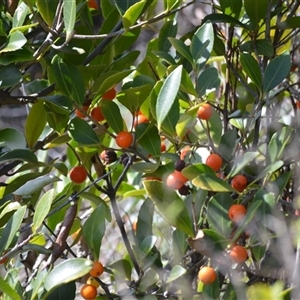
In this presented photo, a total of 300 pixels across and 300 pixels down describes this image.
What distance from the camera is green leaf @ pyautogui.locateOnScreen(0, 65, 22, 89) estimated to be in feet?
3.62

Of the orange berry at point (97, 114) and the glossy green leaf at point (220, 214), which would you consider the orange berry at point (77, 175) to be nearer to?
the orange berry at point (97, 114)

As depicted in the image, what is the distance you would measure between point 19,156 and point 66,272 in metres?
0.26

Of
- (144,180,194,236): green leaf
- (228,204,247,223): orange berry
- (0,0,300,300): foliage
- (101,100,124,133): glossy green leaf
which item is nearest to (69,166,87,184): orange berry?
(0,0,300,300): foliage

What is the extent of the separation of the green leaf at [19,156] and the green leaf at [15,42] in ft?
0.56

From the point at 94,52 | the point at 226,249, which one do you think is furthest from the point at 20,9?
the point at 226,249

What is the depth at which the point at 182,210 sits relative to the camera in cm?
103

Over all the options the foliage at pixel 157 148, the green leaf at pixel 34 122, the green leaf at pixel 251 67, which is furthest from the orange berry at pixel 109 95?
the green leaf at pixel 251 67

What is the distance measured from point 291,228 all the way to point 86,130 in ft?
1.24

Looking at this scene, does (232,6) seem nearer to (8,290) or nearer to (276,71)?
(276,71)

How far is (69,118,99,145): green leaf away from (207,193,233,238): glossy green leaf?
0.77ft

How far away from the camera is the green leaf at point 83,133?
1117 mm

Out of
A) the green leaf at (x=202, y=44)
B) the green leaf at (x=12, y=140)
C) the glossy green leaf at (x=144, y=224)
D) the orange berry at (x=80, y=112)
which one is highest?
the green leaf at (x=202, y=44)

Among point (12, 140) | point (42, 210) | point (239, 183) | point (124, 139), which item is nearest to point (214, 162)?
point (239, 183)

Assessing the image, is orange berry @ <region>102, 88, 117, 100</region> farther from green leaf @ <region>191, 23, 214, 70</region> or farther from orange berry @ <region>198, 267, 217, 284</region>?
orange berry @ <region>198, 267, 217, 284</region>
